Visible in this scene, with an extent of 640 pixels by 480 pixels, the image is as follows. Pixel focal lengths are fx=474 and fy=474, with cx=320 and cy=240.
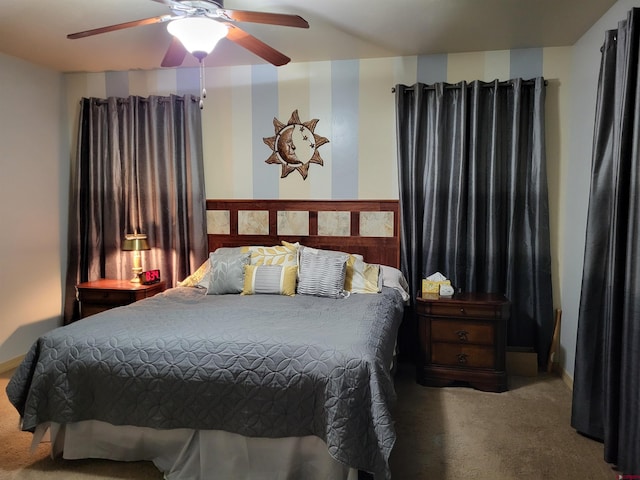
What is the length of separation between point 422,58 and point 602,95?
160 centimetres

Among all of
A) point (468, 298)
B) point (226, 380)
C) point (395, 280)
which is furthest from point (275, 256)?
point (226, 380)

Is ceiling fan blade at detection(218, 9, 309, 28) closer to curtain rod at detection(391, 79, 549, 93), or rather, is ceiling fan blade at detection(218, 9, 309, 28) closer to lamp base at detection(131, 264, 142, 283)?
curtain rod at detection(391, 79, 549, 93)

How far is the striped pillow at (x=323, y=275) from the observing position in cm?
331

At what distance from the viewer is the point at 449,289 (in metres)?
3.45

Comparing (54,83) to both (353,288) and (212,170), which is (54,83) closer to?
(212,170)

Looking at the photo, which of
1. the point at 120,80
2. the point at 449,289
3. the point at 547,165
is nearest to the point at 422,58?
the point at 547,165

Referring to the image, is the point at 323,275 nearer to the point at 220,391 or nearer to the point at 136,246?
the point at 220,391

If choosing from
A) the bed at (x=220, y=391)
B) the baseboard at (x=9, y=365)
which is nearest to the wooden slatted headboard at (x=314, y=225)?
the bed at (x=220, y=391)

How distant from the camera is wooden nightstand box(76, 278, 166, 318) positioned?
3.85 metres

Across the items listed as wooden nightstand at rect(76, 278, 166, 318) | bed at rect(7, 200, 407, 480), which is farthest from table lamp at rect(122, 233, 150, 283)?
bed at rect(7, 200, 407, 480)

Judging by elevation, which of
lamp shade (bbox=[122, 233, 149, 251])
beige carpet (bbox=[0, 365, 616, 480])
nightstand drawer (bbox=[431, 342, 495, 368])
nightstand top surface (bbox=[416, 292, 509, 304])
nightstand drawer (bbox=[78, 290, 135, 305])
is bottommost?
beige carpet (bbox=[0, 365, 616, 480])

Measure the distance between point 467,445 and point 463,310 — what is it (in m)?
0.99

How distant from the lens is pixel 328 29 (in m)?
3.19

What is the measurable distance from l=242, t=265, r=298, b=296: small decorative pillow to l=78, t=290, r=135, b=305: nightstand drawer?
1109 mm
